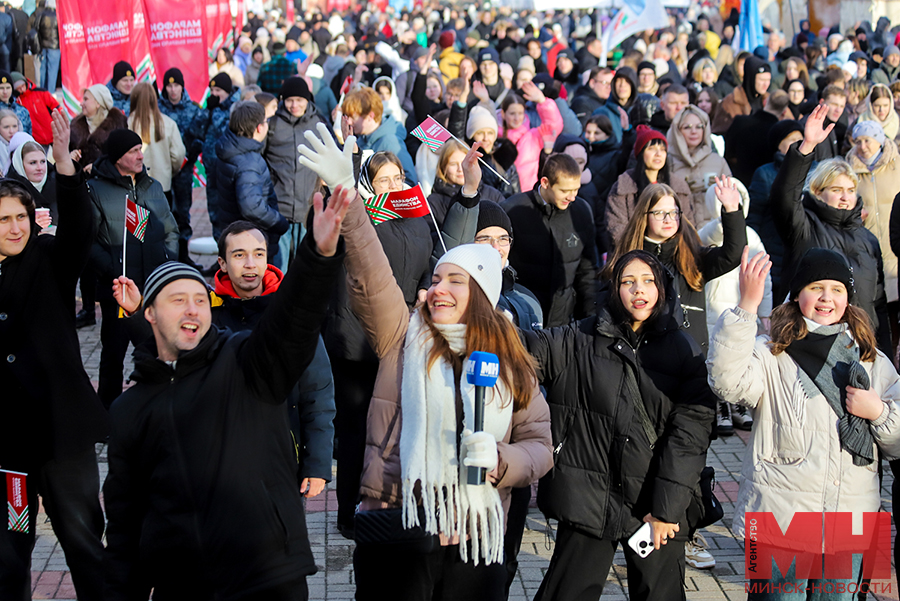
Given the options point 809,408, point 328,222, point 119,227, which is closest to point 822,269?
point 809,408

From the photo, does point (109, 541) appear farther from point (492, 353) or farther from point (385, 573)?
point (492, 353)

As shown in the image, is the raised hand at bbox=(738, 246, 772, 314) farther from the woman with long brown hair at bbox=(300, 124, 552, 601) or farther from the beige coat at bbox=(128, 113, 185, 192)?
the beige coat at bbox=(128, 113, 185, 192)

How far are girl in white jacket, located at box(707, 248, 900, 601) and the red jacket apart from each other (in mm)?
9349

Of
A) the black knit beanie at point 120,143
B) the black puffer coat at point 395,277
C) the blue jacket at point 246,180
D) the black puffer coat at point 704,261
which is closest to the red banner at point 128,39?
the blue jacket at point 246,180

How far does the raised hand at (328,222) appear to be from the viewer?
9.75 ft

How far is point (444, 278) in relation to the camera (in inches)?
145

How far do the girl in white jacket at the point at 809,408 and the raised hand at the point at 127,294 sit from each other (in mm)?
2488

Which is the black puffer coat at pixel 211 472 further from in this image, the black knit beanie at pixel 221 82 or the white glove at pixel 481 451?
the black knit beanie at pixel 221 82

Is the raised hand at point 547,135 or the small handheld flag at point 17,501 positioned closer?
the small handheld flag at point 17,501

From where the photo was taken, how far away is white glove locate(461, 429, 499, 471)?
10.6 feet

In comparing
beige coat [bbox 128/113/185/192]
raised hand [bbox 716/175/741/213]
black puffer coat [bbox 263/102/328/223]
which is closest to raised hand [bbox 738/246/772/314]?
raised hand [bbox 716/175/741/213]

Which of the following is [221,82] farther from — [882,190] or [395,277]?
[882,190]

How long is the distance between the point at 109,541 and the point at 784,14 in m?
26.9

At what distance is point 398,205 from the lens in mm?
5371
